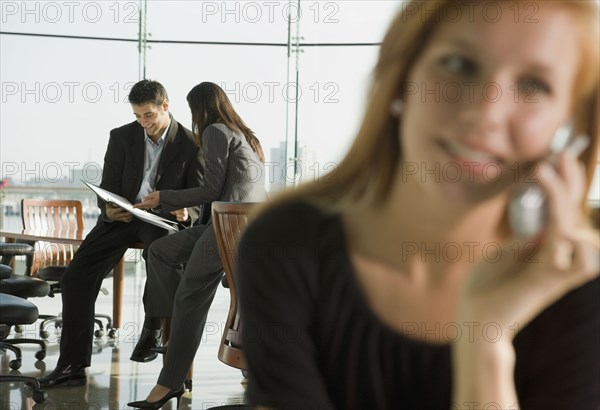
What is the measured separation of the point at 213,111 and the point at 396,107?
3245 mm

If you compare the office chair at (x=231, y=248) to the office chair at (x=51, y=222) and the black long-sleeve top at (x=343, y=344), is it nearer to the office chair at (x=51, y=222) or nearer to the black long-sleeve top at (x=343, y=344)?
the black long-sleeve top at (x=343, y=344)

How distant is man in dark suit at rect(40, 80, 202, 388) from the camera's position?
4141 mm

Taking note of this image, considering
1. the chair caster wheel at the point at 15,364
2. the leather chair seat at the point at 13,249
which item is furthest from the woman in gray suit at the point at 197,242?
the leather chair seat at the point at 13,249

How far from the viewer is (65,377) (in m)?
4.12

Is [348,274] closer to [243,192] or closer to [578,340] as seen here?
[578,340]

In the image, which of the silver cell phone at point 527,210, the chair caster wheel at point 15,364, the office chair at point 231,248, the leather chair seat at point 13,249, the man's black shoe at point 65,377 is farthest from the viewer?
the leather chair seat at point 13,249

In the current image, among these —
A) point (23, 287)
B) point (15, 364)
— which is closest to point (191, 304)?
point (23, 287)

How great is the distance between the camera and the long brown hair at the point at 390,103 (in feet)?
2.30

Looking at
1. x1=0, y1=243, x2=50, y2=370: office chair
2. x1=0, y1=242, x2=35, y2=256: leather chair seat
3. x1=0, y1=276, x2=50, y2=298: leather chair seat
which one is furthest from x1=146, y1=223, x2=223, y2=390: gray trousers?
x1=0, y1=242, x2=35, y2=256: leather chair seat

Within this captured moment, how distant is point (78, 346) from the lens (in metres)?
4.11

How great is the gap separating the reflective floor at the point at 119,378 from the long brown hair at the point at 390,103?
Result: 3.14 m

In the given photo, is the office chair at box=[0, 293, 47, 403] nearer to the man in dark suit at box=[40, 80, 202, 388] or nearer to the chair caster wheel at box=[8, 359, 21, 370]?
the man in dark suit at box=[40, 80, 202, 388]

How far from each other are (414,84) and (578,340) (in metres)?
0.28

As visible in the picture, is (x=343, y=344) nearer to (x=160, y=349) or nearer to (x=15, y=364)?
(x=160, y=349)
